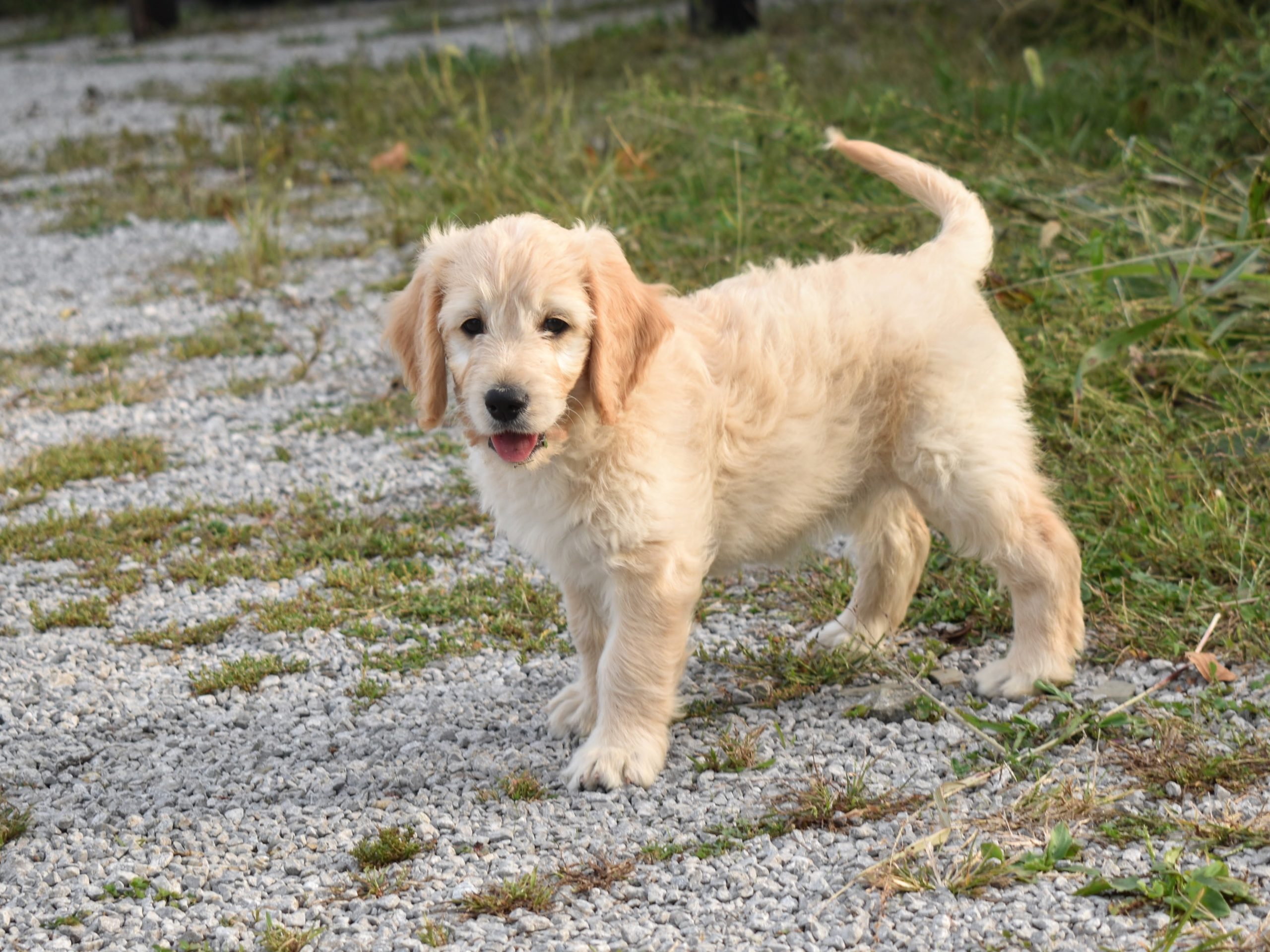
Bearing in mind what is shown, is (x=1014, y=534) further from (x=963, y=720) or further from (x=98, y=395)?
(x=98, y=395)

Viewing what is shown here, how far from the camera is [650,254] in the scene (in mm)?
6422

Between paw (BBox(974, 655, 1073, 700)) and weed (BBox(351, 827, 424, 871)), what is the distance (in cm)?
157

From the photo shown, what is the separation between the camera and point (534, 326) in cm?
303

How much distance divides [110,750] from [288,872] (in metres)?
0.85

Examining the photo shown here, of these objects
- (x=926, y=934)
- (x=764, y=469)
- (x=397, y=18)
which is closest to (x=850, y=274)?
(x=764, y=469)

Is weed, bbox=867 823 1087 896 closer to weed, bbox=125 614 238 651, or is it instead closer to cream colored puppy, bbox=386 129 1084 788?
cream colored puppy, bbox=386 129 1084 788

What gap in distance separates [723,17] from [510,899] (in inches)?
494

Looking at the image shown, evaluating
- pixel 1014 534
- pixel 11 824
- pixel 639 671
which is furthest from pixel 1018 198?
pixel 11 824

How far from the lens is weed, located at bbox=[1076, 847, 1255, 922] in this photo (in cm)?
239

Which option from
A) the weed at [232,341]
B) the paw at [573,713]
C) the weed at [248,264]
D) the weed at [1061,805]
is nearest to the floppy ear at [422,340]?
the paw at [573,713]

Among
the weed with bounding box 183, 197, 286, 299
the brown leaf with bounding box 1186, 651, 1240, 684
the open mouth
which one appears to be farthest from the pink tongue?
the weed with bounding box 183, 197, 286, 299

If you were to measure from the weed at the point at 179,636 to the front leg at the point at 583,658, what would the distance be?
1.24 m

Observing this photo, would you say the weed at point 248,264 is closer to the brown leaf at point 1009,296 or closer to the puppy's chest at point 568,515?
the brown leaf at point 1009,296

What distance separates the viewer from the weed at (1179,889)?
239 centimetres
